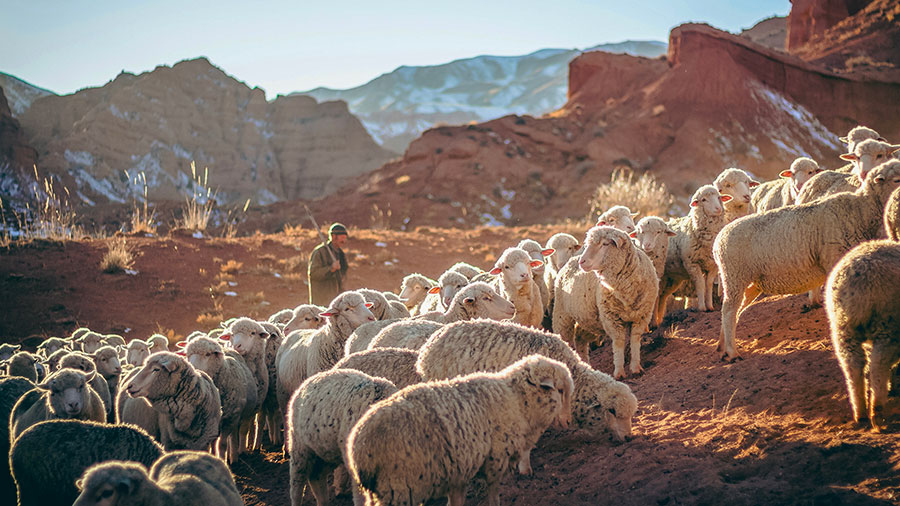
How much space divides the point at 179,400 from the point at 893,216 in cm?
628

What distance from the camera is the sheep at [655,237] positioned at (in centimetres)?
880

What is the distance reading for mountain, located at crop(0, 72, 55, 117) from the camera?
57688mm

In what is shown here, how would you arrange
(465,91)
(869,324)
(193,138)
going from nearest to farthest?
(869,324)
(193,138)
(465,91)

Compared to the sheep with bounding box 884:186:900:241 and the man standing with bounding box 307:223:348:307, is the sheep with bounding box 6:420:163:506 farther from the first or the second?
the man standing with bounding box 307:223:348:307

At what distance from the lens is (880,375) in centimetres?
450

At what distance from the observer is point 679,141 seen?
35.7 metres

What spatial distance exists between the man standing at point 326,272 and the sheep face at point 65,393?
6.29 metres

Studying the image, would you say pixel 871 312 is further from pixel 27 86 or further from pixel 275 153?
pixel 27 86

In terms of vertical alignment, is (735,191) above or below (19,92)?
below

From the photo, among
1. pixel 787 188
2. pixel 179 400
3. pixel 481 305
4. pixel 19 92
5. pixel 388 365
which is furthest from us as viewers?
pixel 19 92

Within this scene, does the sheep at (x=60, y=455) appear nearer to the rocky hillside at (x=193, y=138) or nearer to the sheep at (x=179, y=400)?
the sheep at (x=179, y=400)

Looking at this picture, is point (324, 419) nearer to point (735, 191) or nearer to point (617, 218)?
point (617, 218)

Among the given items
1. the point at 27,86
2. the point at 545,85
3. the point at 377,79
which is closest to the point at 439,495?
the point at 27,86

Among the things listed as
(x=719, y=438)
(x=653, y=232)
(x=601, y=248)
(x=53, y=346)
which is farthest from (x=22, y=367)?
(x=653, y=232)
